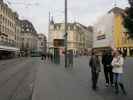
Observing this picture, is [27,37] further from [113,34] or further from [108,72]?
[108,72]

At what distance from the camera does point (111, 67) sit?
1309cm

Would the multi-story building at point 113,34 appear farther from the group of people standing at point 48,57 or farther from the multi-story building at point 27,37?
the multi-story building at point 27,37

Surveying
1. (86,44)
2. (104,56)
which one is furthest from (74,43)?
(104,56)

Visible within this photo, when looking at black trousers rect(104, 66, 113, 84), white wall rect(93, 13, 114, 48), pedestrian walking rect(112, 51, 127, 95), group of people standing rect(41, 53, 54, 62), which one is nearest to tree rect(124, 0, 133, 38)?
black trousers rect(104, 66, 113, 84)

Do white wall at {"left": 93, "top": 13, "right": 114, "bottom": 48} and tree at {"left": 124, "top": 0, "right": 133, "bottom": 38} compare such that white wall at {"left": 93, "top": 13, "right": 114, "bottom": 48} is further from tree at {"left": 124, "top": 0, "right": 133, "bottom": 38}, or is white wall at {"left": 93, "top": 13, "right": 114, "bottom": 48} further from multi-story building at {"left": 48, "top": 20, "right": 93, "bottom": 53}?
tree at {"left": 124, "top": 0, "right": 133, "bottom": 38}

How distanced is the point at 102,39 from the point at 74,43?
38.0 m

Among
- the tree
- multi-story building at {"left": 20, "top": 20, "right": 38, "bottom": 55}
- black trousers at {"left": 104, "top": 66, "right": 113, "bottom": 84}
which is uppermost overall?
multi-story building at {"left": 20, "top": 20, "right": 38, "bottom": 55}

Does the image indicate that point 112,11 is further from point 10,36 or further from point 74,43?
point 74,43

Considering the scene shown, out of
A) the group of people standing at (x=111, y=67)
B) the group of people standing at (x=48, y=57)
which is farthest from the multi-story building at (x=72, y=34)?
the group of people standing at (x=111, y=67)

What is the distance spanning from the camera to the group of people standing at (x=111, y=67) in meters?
11.8

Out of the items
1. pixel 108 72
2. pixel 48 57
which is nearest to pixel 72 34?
pixel 48 57

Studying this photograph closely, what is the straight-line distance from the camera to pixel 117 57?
1201cm

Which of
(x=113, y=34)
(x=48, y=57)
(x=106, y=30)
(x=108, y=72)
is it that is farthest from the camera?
(x=106, y=30)

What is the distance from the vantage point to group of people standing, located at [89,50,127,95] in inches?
466
